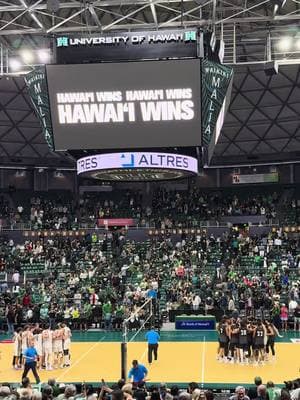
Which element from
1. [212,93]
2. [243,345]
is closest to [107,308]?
[243,345]

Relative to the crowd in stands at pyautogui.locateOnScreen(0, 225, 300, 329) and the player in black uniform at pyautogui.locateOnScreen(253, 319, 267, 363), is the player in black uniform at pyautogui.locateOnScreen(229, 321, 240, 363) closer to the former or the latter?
the player in black uniform at pyautogui.locateOnScreen(253, 319, 267, 363)

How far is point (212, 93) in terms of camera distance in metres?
19.2

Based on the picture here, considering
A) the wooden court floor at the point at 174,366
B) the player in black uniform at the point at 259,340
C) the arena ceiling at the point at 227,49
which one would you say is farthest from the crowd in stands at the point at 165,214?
the player in black uniform at the point at 259,340

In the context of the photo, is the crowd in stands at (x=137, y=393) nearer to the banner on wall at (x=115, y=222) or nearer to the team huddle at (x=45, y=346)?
the team huddle at (x=45, y=346)

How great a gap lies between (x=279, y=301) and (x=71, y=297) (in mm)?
12106

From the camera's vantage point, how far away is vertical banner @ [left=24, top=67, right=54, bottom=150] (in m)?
19.3

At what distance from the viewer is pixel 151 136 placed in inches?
754

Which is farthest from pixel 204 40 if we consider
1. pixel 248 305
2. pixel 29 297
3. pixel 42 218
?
pixel 42 218

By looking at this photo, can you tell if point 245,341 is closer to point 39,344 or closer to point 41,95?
point 39,344

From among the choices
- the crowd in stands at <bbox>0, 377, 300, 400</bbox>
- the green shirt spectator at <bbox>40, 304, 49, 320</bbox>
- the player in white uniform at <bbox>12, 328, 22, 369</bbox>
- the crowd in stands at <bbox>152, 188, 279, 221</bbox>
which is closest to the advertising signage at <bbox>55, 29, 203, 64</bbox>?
the player in white uniform at <bbox>12, 328, 22, 369</bbox>

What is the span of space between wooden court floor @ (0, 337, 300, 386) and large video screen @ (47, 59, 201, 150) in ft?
25.3

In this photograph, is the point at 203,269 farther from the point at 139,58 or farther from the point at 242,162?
the point at 139,58

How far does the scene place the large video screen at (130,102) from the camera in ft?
61.5

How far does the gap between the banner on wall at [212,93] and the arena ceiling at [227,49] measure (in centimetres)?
617
